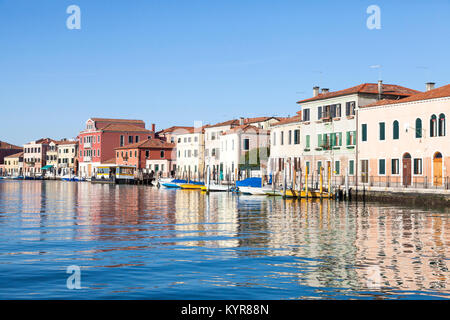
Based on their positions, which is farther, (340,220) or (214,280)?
(340,220)

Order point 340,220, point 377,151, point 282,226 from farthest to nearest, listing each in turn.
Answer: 1. point 377,151
2. point 340,220
3. point 282,226

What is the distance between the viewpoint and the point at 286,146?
63.1m

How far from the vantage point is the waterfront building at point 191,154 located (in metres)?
88.0

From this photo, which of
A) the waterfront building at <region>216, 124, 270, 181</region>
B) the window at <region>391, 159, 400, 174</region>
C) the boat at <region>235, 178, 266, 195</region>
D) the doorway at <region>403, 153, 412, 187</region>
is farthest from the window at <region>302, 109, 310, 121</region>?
the waterfront building at <region>216, 124, 270, 181</region>

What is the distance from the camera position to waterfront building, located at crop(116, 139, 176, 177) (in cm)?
9738

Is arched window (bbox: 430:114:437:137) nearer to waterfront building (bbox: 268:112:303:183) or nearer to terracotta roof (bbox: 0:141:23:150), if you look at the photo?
waterfront building (bbox: 268:112:303:183)

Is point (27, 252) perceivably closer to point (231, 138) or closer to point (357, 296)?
point (357, 296)

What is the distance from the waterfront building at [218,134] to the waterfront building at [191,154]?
2.60 m

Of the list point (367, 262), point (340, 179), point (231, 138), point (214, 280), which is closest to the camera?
point (214, 280)

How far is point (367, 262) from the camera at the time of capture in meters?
15.0

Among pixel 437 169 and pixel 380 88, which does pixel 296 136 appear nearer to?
pixel 380 88

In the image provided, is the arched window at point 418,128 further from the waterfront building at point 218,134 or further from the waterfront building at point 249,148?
the waterfront building at point 218,134
